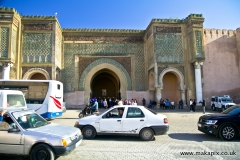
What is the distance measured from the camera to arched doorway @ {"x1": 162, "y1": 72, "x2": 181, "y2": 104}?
62.3 feet

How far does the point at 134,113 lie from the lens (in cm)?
641

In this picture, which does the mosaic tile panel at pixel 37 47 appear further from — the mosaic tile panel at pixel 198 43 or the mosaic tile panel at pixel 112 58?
the mosaic tile panel at pixel 198 43

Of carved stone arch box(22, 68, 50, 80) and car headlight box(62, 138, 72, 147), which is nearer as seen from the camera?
car headlight box(62, 138, 72, 147)

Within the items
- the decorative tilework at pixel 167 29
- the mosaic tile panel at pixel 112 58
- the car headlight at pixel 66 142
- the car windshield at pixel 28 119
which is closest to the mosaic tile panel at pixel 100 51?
the mosaic tile panel at pixel 112 58

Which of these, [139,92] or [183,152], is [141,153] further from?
[139,92]

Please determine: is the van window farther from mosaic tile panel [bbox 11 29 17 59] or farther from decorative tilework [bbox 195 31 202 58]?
decorative tilework [bbox 195 31 202 58]

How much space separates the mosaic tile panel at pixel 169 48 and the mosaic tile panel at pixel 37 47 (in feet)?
32.8

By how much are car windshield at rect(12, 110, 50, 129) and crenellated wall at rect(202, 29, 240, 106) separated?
17464mm

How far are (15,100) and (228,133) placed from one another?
850 cm

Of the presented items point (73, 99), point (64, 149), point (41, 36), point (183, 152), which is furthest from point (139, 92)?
point (64, 149)

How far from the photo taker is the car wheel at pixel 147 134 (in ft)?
20.4

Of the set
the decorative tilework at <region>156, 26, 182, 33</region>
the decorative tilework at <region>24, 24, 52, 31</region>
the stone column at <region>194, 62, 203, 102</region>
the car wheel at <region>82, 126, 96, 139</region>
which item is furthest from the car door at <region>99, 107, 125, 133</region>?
the decorative tilework at <region>24, 24, 52, 31</region>

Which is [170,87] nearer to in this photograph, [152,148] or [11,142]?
[152,148]

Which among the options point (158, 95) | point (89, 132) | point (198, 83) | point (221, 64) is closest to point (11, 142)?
point (89, 132)
